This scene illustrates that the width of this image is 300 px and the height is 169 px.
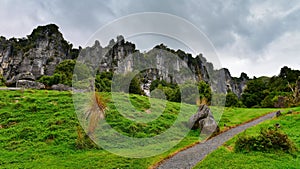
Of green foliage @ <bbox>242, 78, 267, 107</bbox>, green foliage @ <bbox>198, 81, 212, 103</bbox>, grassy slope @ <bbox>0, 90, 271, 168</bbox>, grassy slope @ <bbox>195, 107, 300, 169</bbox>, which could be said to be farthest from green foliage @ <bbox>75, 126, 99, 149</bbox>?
green foliage @ <bbox>242, 78, 267, 107</bbox>

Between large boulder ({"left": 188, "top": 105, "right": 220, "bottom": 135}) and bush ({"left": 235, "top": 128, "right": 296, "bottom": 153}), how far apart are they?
5997 mm

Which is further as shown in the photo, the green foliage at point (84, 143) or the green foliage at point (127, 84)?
the green foliage at point (127, 84)

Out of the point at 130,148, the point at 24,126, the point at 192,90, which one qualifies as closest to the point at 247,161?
the point at 130,148

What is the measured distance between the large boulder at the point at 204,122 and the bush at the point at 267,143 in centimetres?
600

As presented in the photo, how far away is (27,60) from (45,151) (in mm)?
77712

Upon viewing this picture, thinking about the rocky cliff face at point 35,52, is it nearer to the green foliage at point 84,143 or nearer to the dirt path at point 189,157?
the green foliage at point 84,143

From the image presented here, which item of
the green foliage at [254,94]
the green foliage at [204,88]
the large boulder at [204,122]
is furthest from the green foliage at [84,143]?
the green foliage at [254,94]

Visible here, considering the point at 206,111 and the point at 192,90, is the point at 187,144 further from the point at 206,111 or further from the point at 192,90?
the point at 192,90

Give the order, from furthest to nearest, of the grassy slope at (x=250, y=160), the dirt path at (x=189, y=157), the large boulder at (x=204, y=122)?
the large boulder at (x=204, y=122), the dirt path at (x=189, y=157), the grassy slope at (x=250, y=160)

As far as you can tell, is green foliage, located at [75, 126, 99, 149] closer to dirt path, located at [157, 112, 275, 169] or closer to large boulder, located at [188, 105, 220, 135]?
dirt path, located at [157, 112, 275, 169]

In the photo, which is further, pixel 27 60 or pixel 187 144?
pixel 27 60

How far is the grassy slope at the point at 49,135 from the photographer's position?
11570 millimetres

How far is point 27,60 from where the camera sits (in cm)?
8306

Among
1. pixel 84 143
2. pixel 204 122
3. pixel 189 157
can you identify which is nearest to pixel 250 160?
pixel 189 157
